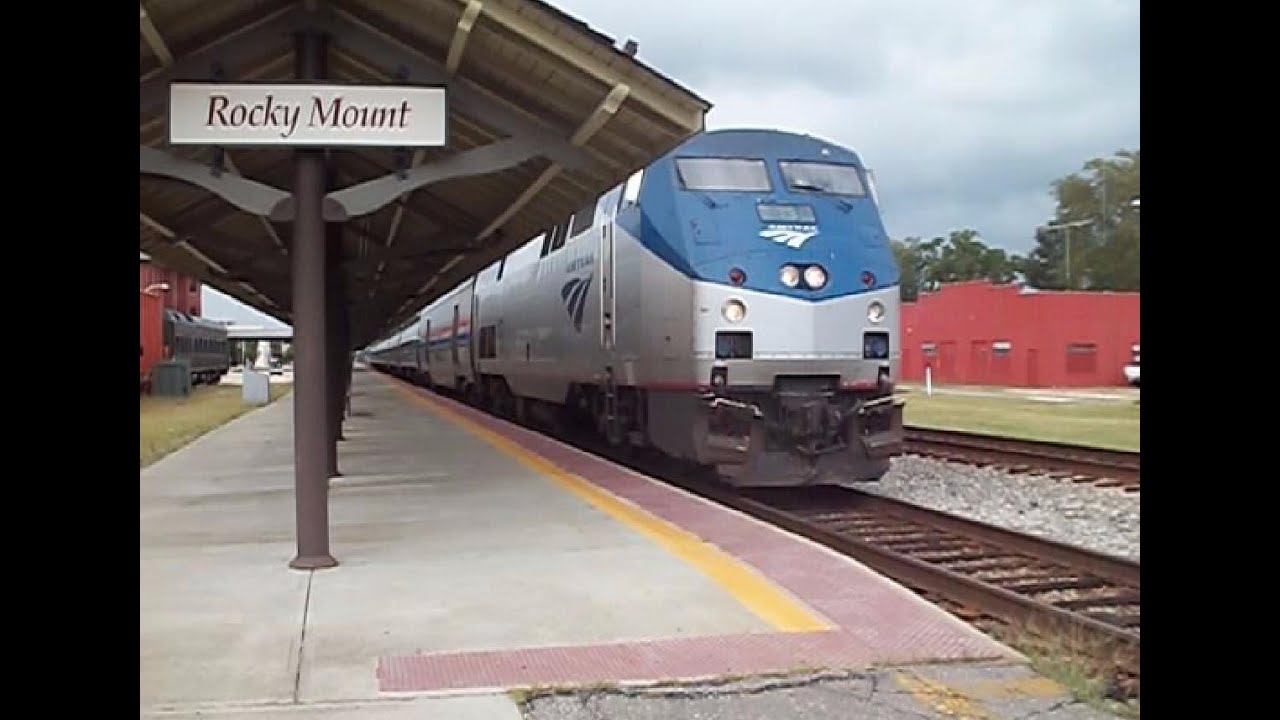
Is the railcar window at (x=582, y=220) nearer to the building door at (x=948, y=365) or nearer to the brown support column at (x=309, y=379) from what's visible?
the brown support column at (x=309, y=379)

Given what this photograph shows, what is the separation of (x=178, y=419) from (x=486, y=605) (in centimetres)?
2131

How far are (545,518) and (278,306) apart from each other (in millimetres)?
17541

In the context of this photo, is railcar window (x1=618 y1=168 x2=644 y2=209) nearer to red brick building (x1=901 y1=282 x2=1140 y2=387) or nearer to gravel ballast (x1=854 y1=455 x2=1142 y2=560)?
gravel ballast (x1=854 y1=455 x2=1142 y2=560)

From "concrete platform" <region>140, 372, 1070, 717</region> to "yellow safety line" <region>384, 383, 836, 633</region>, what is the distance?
2cm

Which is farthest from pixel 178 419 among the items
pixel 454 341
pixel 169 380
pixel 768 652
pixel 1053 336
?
pixel 1053 336

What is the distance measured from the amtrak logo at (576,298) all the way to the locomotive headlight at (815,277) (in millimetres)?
3391

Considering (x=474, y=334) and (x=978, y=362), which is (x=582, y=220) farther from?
(x=978, y=362)

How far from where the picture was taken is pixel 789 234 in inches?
425

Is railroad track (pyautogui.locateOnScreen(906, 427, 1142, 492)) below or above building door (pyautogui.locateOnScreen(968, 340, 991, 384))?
below

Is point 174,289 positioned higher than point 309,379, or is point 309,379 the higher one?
point 174,289

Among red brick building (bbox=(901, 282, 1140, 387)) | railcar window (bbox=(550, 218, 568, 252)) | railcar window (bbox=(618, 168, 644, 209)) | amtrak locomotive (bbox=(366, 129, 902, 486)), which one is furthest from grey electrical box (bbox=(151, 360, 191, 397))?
red brick building (bbox=(901, 282, 1140, 387))

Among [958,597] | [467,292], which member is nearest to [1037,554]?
[958,597]

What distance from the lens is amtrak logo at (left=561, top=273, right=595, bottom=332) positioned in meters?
13.9

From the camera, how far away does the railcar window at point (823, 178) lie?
451 inches
